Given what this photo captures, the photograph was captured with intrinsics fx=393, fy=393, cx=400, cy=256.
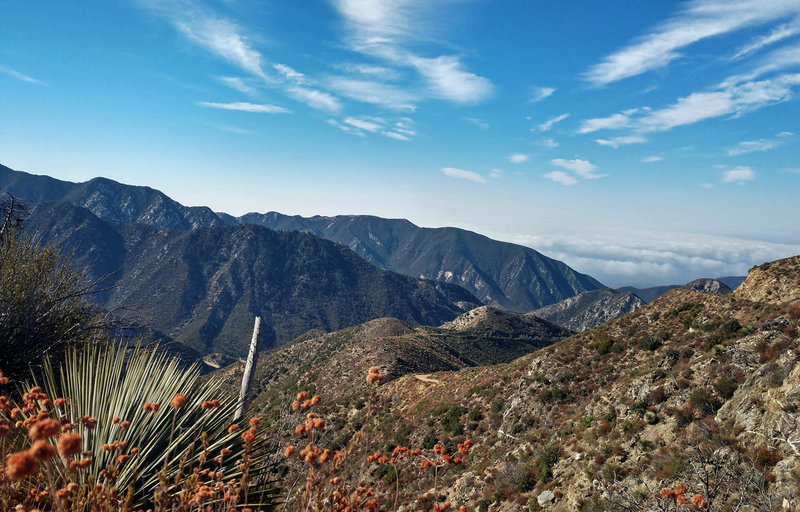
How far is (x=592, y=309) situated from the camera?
16900 centimetres

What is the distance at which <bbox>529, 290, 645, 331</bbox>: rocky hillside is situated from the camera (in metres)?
155

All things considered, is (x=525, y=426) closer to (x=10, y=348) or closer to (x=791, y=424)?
(x=791, y=424)

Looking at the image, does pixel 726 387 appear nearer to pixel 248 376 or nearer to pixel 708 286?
pixel 248 376

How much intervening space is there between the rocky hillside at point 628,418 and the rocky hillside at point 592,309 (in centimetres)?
13735

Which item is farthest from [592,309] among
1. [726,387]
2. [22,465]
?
[22,465]

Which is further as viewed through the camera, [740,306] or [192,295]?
[192,295]

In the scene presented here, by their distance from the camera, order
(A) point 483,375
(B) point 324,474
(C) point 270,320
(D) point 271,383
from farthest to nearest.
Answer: (C) point 270,320, (D) point 271,383, (A) point 483,375, (B) point 324,474

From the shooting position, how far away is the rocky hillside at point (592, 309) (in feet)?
508

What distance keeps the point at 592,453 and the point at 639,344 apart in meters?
10.8

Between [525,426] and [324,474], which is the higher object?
[324,474]

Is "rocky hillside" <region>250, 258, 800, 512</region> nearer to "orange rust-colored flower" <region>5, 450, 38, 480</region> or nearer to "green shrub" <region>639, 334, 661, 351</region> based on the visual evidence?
"green shrub" <region>639, 334, 661, 351</region>

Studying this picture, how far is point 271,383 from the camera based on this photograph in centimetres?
4966

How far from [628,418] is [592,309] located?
17502cm

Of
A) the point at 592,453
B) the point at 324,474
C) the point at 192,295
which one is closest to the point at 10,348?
the point at 324,474
